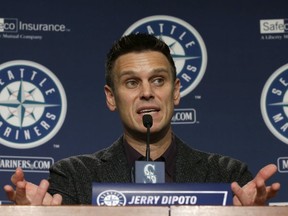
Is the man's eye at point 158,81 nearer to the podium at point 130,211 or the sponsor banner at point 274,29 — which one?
the podium at point 130,211

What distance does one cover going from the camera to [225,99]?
2.59 metres

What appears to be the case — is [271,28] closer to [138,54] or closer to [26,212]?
[138,54]

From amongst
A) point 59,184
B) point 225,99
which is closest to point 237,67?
point 225,99

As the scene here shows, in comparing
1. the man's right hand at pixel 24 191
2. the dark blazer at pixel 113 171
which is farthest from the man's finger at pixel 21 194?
the dark blazer at pixel 113 171

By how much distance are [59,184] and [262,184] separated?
0.58 meters

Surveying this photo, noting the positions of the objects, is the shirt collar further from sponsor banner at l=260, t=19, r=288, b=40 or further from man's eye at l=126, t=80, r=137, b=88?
sponsor banner at l=260, t=19, r=288, b=40

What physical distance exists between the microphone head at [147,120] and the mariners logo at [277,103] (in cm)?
91

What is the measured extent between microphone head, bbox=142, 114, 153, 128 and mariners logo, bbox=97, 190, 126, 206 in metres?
0.40

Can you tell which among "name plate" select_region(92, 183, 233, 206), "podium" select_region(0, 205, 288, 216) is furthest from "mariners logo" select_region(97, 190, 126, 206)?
"podium" select_region(0, 205, 288, 216)

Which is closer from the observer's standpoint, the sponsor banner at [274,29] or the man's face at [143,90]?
the man's face at [143,90]

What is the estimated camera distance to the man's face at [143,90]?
1825 mm

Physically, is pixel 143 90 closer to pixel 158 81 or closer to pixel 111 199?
pixel 158 81

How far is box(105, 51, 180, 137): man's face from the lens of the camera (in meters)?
1.83

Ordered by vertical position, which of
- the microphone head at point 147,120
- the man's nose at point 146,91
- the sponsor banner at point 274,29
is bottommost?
the microphone head at point 147,120
